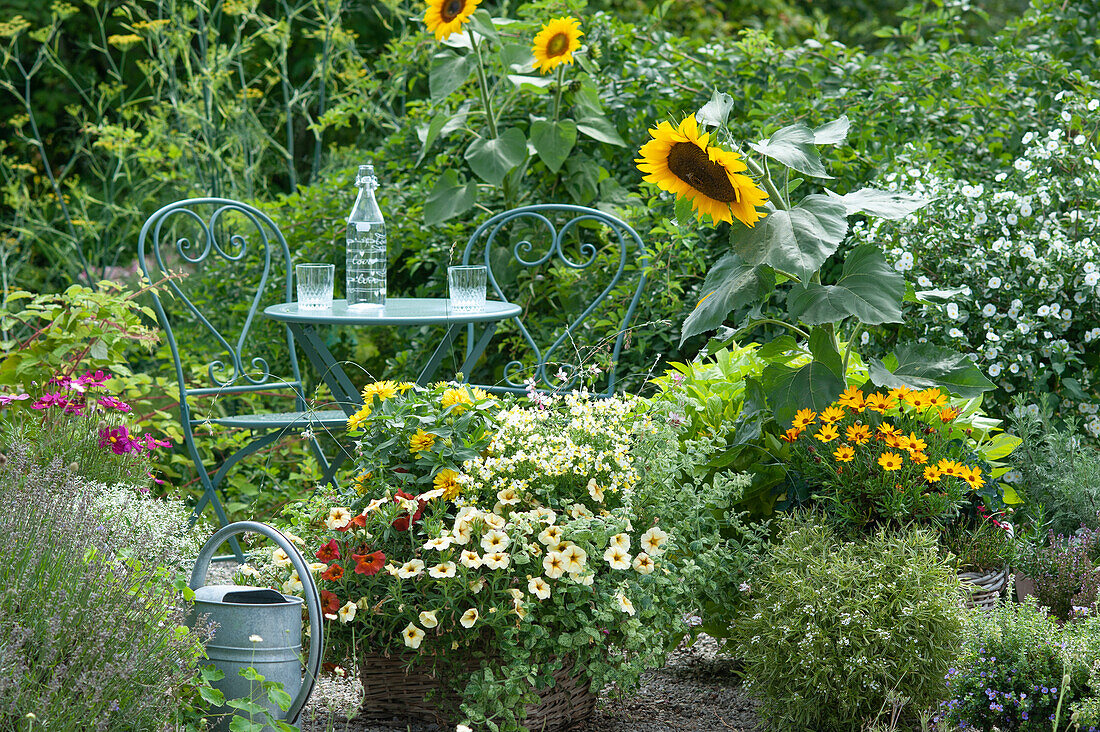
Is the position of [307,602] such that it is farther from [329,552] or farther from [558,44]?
[558,44]

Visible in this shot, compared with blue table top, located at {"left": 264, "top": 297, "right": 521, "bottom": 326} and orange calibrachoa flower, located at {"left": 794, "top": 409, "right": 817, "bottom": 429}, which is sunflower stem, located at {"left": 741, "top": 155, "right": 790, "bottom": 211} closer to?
orange calibrachoa flower, located at {"left": 794, "top": 409, "right": 817, "bottom": 429}

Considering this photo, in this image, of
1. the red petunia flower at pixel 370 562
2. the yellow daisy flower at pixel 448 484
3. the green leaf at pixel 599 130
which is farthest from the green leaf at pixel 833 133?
the green leaf at pixel 599 130

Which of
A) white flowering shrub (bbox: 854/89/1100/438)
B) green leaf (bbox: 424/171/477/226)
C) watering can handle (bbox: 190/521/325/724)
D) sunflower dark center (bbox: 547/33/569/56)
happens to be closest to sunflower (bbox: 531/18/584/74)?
sunflower dark center (bbox: 547/33/569/56)

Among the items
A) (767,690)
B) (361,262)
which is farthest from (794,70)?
(767,690)

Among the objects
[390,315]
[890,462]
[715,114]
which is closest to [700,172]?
[715,114]

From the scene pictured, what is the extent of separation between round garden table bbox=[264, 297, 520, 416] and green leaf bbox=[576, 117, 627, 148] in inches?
40.6

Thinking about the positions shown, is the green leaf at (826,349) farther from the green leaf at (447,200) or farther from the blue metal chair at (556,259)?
the green leaf at (447,200)

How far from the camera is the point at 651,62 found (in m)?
4.47

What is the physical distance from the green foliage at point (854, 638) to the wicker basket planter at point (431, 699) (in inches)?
15.7

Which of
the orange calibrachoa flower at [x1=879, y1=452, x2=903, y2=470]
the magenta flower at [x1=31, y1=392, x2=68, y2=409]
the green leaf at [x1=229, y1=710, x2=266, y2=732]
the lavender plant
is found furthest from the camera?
the magenta flower at [x1=31, y1=392, x2=68, y2=409]

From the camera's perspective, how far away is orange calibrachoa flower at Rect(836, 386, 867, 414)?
8.35 feet

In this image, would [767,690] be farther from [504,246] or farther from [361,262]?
[504,246]

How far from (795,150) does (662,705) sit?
137 cm

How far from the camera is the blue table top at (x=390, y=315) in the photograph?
2912 millimetres
